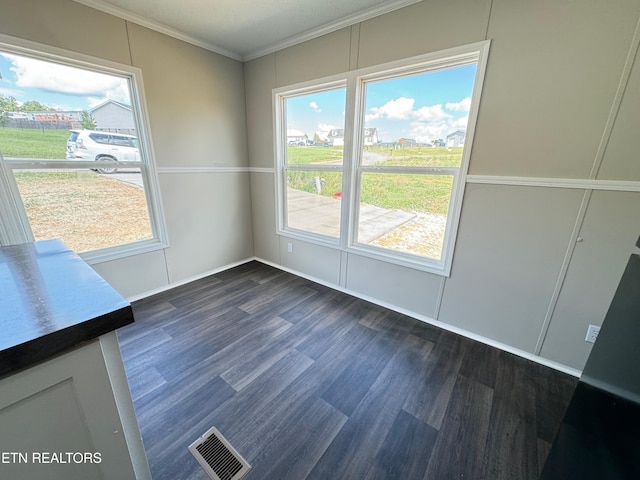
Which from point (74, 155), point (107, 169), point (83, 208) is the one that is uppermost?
point (74, 155)

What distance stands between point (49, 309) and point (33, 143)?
2142mm

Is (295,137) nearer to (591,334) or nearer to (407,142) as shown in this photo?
(407,142)

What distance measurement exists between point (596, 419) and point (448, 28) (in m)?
2.28

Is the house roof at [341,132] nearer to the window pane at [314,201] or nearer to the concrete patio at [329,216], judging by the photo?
the window pane at [314,201]

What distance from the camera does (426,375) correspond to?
1754 mm

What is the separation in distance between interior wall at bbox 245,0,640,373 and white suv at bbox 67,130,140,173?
7.14ft

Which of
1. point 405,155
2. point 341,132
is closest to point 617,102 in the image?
point 405,155

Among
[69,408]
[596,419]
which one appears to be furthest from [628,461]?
[69,408]

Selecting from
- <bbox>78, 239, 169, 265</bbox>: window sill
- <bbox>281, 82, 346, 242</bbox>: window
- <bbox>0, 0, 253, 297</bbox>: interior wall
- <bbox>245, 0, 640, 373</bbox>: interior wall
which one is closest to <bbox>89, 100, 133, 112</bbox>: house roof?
<bbox>0, 0, 253, 297</bbox>: interior wall

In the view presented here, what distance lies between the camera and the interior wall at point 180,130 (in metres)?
1.93

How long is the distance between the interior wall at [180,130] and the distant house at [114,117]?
17 centimetres

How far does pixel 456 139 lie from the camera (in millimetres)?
1970

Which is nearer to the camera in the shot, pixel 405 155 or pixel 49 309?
pixel 49 309

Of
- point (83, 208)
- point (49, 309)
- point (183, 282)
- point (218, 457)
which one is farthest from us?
point (183, 282)
